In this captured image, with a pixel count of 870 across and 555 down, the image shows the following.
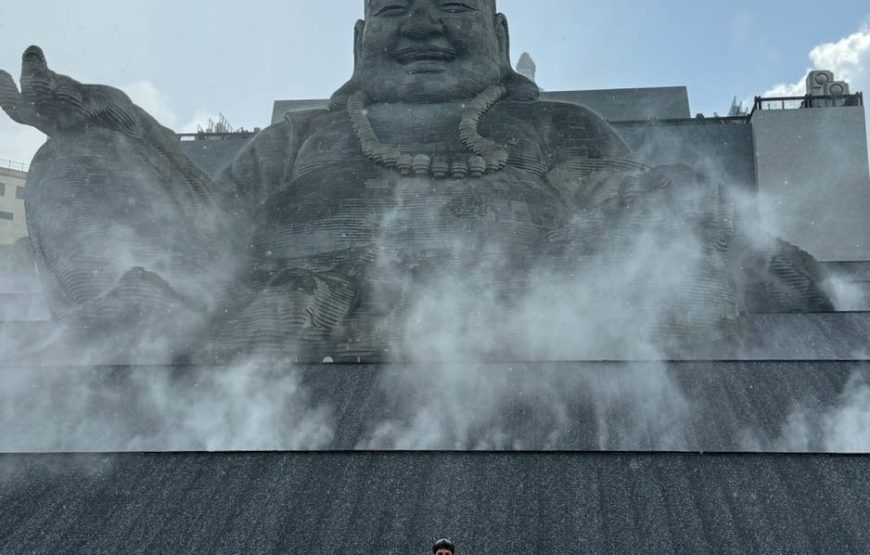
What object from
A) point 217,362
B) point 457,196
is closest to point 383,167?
point 457,196

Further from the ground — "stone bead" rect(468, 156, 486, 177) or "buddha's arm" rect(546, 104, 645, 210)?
"buddha's arm" rect(546, 104, 645, 210)

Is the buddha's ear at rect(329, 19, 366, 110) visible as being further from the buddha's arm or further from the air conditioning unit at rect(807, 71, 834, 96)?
the air conditioning unit at rect(807, 71, 834, 96)

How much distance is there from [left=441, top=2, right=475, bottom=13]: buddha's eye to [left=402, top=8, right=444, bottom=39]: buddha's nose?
0.63ft

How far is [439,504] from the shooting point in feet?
16.2

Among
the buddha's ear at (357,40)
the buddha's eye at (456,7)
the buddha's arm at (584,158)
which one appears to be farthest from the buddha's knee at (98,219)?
the buddha's arm at (584,158)

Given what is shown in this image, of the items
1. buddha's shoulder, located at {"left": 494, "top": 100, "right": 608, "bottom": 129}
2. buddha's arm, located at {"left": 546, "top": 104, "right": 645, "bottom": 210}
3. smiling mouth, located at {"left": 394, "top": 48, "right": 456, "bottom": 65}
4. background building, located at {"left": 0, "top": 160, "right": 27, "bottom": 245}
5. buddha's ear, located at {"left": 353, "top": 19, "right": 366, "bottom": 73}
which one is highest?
background building, located at {"left": 0, "top": 160, "right": 27, "bottom": 245}

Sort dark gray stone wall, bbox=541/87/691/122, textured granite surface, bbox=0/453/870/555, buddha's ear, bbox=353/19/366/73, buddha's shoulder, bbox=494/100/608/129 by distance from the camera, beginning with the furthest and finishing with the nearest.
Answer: dark gray stone wall, bbox=541/87/691/122 < buddha's ear, bbox=353/19/366/73 < buddha's shoulder, bbox=494/100/608/129 < textured granite surface, bbox=0/453/870/555

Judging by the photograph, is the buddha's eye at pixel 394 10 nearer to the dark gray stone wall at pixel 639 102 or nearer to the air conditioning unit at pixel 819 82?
the dark gray stone wall at pixel 639 102

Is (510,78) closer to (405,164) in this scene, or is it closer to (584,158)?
(584,158)

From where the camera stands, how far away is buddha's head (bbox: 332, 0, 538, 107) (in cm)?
934

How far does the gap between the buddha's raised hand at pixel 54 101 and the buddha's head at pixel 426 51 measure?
2.35 metres

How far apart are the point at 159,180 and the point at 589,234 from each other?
3244mm

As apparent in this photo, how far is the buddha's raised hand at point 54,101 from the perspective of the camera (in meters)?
7.50

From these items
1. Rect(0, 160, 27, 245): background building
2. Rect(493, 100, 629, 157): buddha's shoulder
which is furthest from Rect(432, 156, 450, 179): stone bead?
Rect(0, 160, 27, 245): background building
